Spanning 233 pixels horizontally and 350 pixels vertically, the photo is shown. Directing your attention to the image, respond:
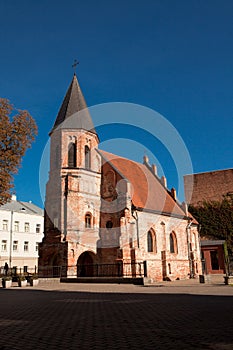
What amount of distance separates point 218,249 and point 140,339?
1455 inches

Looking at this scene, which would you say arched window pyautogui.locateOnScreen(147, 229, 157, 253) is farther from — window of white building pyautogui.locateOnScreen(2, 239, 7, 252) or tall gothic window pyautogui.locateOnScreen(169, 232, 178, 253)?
window of white building pyautogui.locateOnScreen(2, 239, 7, 252)

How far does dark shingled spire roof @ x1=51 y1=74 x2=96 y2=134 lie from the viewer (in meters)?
31.0

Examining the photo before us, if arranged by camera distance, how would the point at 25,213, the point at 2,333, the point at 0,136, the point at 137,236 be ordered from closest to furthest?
the point at 2,333
the point at 0,136
the point at 137,236
the point at 25,213

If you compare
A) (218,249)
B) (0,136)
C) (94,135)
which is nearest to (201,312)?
(0,136)

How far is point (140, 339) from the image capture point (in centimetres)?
570

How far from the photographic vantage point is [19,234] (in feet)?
156

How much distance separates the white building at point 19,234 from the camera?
45.2 meters

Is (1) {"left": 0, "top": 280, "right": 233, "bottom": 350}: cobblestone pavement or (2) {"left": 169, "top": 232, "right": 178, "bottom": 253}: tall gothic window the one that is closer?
(1) {"left": 0, "top": 280, "right": 233, "bottom": 350}: cobblestone pavement

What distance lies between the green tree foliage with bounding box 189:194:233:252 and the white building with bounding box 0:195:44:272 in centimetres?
2322

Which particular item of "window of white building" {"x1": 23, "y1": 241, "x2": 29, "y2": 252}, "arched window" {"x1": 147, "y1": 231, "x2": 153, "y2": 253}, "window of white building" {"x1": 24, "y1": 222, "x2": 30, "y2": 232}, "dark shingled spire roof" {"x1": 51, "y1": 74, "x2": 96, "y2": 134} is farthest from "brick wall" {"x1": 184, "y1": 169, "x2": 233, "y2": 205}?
"window of white building" {"x1": 23, "y1": 241, "x2": 29, "y2": 252}

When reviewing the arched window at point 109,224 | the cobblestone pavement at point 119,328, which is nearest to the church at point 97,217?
the arched window at point 109,224

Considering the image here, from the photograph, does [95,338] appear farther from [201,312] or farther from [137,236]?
[137,236]

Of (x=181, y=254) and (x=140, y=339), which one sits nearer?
(x=140, y=339)

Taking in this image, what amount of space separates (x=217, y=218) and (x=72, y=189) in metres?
22.7
